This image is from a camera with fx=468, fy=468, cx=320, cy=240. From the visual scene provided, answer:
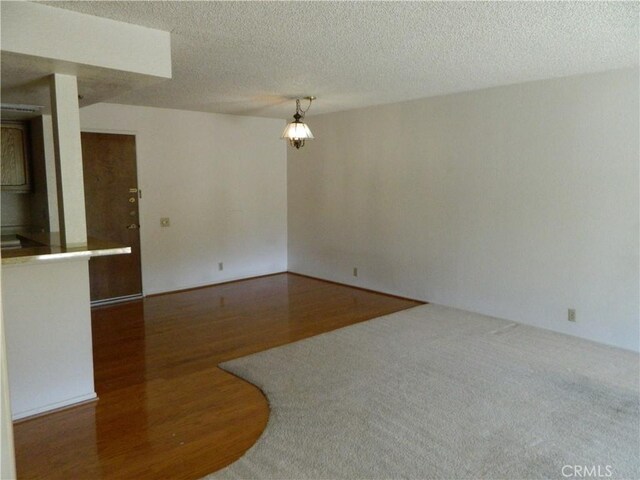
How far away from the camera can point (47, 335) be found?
301 cm

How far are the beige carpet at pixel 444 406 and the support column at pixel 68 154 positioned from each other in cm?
158

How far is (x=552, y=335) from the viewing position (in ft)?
14.4

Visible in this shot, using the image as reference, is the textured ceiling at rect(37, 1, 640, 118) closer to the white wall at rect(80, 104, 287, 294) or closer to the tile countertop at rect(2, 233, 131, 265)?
the white wall at rect(80, 104, 287, 294)

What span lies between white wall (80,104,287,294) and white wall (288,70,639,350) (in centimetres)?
96

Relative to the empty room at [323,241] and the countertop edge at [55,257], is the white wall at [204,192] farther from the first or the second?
the countertop edge at [55,257]

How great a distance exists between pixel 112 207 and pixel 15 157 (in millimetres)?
1100

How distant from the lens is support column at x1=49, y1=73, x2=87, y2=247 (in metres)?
3.01

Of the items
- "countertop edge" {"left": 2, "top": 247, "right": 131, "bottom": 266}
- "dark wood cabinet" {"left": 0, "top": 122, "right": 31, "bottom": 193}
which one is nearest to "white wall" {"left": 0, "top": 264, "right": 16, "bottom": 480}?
"countertop edge" {"left": 2, "top": 247, "right": 131, "bottom": 266}

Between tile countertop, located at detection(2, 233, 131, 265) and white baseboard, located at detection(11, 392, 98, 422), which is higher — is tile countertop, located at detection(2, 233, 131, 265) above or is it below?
above

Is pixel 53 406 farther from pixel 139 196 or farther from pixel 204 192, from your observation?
pixel 204 192

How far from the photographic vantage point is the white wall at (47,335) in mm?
2877

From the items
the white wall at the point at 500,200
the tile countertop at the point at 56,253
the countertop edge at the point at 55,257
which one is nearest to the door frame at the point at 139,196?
the white wall at the point at 500,200

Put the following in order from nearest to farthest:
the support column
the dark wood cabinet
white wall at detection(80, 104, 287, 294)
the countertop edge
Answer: the countertop edge
the support column
the dark wood cabinet
white wall at detection(80, 104, 287, 294)

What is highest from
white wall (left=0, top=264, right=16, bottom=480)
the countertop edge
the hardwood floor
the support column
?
the support column
